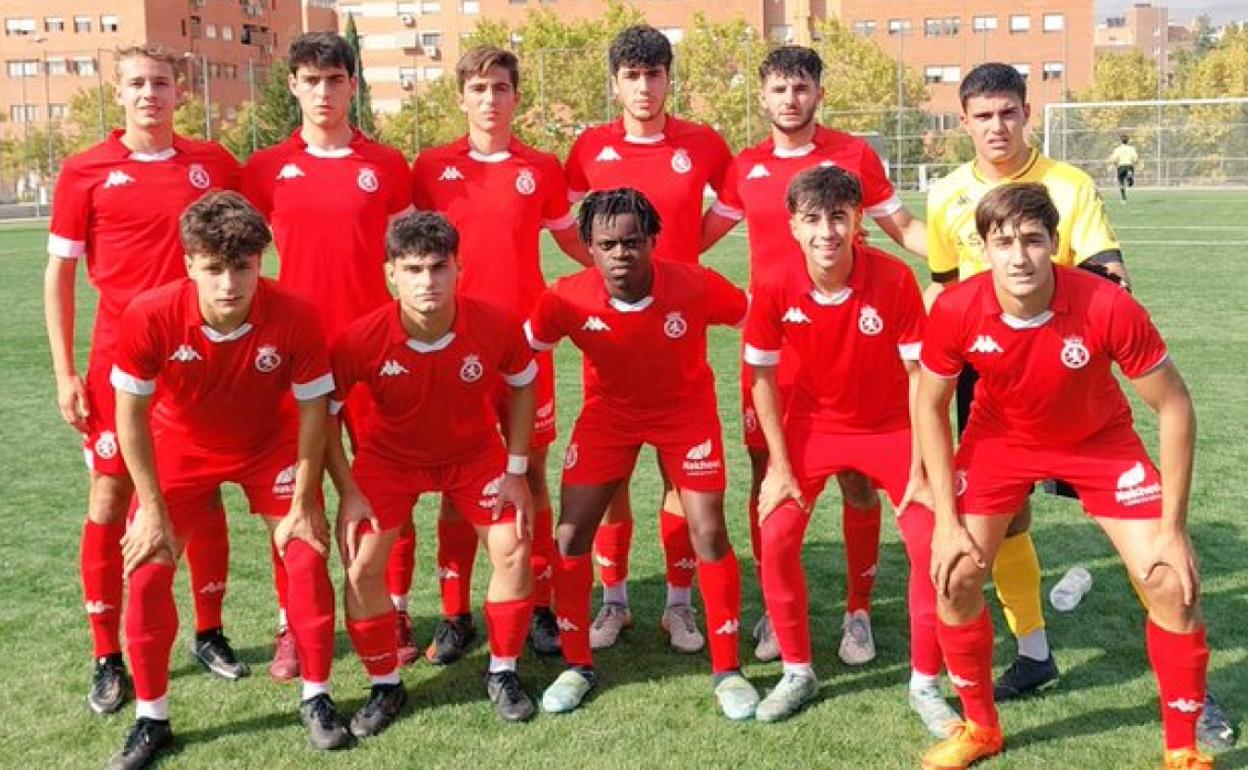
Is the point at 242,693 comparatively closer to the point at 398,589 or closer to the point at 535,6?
the point at 398,589

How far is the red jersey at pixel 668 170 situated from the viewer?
16.5 feet

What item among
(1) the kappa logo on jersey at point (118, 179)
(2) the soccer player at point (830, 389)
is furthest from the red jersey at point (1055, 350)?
(1) the kappa logo on jersey at point (118, 179)

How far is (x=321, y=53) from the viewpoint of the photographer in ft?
15.1

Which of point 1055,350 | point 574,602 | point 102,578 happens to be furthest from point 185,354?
point 1055,350

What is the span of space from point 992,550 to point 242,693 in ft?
8.65

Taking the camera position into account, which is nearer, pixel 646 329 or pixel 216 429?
pixel 216 429

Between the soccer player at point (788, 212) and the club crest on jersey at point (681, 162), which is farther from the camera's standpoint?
the club crest on jersey at point (681, 162)

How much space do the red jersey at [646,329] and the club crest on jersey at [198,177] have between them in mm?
1271

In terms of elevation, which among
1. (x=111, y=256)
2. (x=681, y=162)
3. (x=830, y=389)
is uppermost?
(x=681, y=162)

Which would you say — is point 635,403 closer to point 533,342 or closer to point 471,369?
point 533,342

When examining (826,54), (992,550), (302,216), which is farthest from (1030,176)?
(826,54)

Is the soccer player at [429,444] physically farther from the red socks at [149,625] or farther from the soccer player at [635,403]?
the red socks at [149,625]

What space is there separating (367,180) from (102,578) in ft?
5.63

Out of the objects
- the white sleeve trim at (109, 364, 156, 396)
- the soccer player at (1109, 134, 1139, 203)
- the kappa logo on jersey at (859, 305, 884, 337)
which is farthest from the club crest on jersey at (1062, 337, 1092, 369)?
the soccer player at (1109, 134, 1139, 203)
